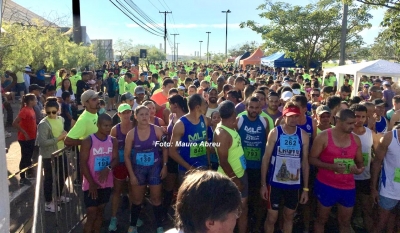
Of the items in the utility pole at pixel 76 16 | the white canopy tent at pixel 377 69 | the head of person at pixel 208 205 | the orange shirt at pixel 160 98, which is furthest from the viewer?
the utility pole at pixel 76 16

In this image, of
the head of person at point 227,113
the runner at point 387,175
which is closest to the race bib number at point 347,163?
the runner at point 387,175

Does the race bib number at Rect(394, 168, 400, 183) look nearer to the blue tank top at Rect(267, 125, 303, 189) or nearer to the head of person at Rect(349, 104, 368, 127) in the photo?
the head of person at Rect(349, 104, 368, 127)

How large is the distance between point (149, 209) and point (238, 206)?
4.29 m

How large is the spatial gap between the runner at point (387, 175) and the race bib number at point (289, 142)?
3.60 ft

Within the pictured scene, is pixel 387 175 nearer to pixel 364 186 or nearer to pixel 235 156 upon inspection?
pixel 364 186

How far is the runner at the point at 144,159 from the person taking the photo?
4.46 metres

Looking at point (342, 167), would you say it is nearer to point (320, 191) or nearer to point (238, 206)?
point (320, 191)

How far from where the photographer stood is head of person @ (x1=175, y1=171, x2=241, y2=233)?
1.61 metres

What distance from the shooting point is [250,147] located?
4.77 m

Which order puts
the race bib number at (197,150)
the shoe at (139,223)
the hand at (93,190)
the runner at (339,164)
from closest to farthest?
the runner at (339,164), the hand at (93,190), the race bib number at (197,150), the shoe at (139,223)

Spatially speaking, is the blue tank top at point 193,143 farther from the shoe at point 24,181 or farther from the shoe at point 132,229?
the shoe at point 24,181

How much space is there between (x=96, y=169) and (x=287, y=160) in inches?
93.4

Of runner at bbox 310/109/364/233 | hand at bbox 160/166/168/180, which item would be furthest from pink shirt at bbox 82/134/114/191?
runner at bbox 310/109/364/233

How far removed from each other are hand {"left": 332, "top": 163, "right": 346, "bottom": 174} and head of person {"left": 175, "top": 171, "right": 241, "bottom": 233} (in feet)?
9.06
